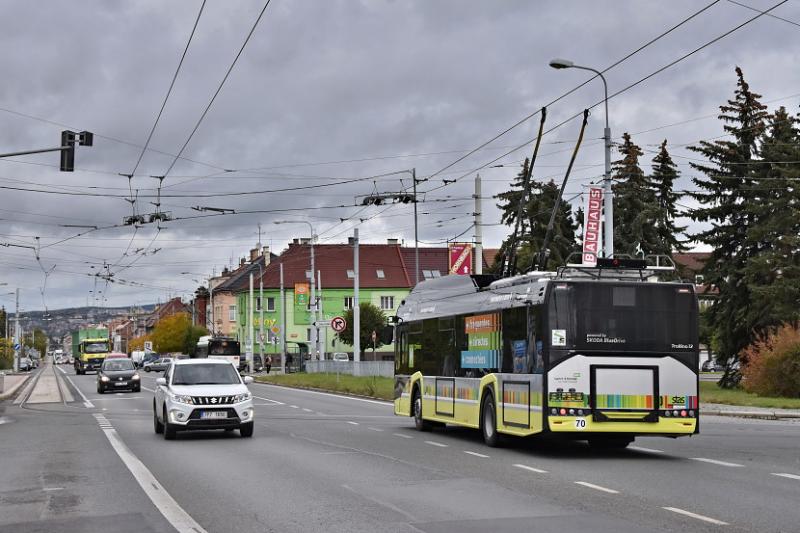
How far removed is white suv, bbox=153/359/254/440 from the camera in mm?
20844

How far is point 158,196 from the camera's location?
1437 inches

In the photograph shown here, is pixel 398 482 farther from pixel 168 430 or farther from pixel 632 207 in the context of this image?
pixel 632 207

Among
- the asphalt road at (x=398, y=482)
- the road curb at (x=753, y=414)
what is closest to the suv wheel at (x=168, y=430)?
the asphalt road at (x=398, y=482)

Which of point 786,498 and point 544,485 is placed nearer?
point 786,498

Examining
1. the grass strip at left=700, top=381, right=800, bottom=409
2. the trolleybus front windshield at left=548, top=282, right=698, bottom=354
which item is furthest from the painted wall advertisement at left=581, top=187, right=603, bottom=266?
the trolleybus front windshield at left=548, top=282, right=698, bottom=354

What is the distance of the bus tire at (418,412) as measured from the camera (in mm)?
24031

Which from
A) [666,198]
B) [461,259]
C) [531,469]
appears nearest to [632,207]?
[666,198]

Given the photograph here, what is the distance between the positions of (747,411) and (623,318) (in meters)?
15.8

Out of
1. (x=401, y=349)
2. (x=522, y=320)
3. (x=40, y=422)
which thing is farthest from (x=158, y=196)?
(x=522, y=320)

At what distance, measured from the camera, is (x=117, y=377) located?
48406 mm

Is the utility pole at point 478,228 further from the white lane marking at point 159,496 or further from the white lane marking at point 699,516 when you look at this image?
the white lane marking at point 699,516

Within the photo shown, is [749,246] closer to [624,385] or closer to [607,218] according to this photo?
[607,218]

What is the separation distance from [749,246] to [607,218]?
67.3ft

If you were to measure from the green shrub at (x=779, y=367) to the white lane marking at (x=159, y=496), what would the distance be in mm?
25269
